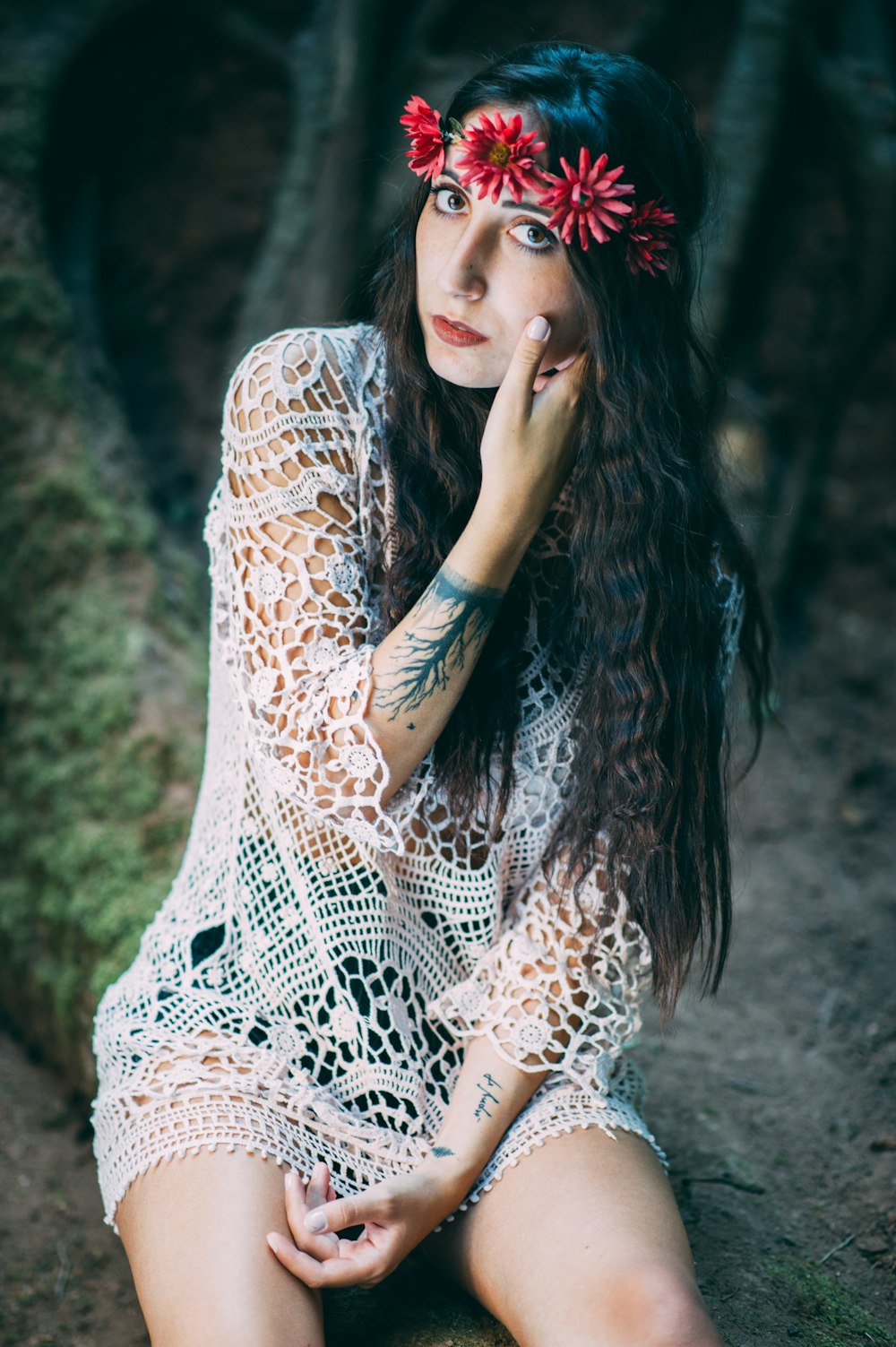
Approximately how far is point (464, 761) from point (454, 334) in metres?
0.68

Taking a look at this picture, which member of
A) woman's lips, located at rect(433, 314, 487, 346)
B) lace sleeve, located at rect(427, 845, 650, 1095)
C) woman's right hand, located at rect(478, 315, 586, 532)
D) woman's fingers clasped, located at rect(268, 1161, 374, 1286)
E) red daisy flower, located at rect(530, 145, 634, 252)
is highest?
red daisy flower, located at rect(530, 145, 634, 252)

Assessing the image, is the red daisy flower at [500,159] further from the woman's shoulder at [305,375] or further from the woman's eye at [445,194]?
the woman's shoulder at [305,375]

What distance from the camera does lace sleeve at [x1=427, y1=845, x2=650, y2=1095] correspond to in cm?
184

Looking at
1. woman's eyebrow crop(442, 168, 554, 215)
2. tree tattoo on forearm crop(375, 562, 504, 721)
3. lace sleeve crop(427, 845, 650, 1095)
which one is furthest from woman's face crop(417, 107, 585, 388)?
lace sleeve crop(427, 845, 650, 1095)

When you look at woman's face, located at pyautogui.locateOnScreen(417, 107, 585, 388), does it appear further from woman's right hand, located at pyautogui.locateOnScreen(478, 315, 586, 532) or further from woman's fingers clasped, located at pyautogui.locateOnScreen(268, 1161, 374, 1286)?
woman's fingers clasped, located at pyautogui.locateOnScreen(268, 1161, 374, 1286)

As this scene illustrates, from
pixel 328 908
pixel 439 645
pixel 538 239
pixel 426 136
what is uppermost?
pixel 426 136

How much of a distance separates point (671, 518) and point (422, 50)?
288cm

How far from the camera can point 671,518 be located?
1812mm

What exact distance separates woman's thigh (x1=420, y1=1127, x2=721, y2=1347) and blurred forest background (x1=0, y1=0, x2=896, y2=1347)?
202mm

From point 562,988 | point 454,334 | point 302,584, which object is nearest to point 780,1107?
point 562,988

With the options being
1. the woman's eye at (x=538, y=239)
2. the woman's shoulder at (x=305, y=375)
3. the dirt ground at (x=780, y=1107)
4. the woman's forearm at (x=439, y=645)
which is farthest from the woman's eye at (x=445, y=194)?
the dirt ground at (x=780, y=1107)

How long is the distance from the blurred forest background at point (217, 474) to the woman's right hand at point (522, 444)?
0.53 metres

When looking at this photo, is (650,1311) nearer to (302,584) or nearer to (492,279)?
(302,584)

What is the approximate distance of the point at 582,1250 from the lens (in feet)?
5.12
